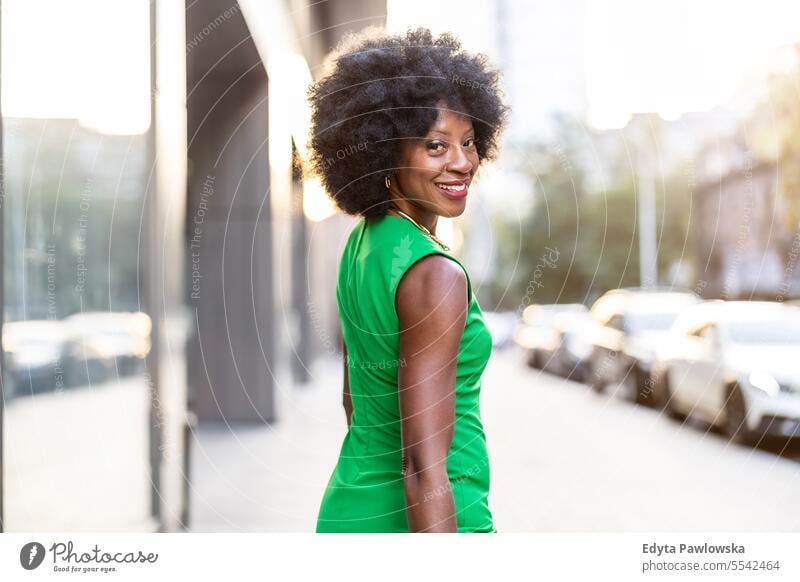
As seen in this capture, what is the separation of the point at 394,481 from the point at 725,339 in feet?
16.3

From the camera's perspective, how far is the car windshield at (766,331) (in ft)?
18.3

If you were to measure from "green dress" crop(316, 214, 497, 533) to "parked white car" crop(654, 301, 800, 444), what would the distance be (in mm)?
4112

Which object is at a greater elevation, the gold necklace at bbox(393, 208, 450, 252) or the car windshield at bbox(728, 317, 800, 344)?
the gold necklace at bbox(393, 208, 450, 252)

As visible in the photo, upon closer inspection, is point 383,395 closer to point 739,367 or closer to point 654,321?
point 739,367

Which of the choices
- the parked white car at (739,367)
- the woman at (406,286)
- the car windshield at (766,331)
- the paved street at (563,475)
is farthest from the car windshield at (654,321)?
the woman at (406,286)

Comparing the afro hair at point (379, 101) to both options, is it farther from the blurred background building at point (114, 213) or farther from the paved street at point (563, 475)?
the paved street at point (563, 475)

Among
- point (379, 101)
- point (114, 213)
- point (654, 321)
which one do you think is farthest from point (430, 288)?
point (654, 321)

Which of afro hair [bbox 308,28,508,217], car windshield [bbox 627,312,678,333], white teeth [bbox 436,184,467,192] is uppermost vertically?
afro hair [bbox 308,28,508,217]

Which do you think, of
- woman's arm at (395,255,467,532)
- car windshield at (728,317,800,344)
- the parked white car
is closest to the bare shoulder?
woman's arm at (395,255,467,532)

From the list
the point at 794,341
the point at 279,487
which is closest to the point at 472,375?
the point at 279,487

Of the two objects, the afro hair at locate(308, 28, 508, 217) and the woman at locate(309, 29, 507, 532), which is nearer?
the woman at locate(309, 29, 507, 532)

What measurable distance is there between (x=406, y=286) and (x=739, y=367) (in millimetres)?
4816

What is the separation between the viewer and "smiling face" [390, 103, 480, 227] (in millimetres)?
1537

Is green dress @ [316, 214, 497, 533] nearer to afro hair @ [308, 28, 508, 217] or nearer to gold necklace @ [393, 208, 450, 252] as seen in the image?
gold necklace @ [393, 208, 450, 252]
